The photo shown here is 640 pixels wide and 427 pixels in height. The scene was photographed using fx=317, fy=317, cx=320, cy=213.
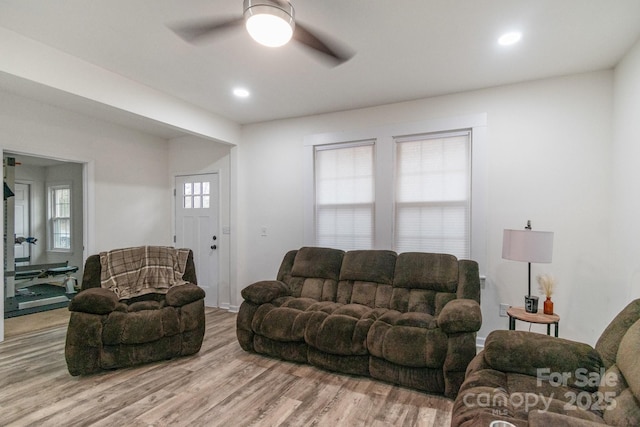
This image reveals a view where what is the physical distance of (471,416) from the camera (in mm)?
1369

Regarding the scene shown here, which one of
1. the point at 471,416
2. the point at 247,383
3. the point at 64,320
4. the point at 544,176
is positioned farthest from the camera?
the point at 64,320

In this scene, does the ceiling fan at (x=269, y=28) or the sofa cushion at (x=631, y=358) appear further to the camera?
the ceiling fan at (x=269, y=28)

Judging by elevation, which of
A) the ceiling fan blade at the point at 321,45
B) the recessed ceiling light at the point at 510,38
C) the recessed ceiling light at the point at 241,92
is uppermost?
the recessed ceiling light at the point at 241,92

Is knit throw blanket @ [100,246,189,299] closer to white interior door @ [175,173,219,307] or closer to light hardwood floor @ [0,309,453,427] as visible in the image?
light hardwood floor @ [0,309,453,427]

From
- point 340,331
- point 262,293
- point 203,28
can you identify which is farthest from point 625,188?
point 203,28

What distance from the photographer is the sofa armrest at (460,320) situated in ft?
7.27

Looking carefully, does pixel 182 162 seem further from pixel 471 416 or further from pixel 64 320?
pixel 471 416

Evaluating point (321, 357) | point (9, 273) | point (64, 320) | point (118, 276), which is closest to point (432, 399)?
point (321, 357)

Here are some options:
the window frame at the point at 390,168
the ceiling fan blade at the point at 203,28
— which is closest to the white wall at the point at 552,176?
the window frame at the point at 390,168

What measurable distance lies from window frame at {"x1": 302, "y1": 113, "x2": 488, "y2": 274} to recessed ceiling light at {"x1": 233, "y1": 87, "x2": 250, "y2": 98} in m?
0.96

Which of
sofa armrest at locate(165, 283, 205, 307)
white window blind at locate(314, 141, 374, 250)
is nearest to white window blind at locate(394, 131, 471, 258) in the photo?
white window blind at locate(314, 141, 374, 250)

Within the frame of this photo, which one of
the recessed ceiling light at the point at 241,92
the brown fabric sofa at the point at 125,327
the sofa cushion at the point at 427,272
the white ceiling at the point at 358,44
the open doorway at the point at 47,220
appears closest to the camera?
the white ceiling at the point at 358,44

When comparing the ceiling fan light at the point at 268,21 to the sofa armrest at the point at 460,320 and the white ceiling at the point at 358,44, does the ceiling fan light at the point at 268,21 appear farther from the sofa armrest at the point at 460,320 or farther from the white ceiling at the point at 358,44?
the sofa armrest at the point at 460,320

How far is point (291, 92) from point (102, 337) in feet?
9.30
